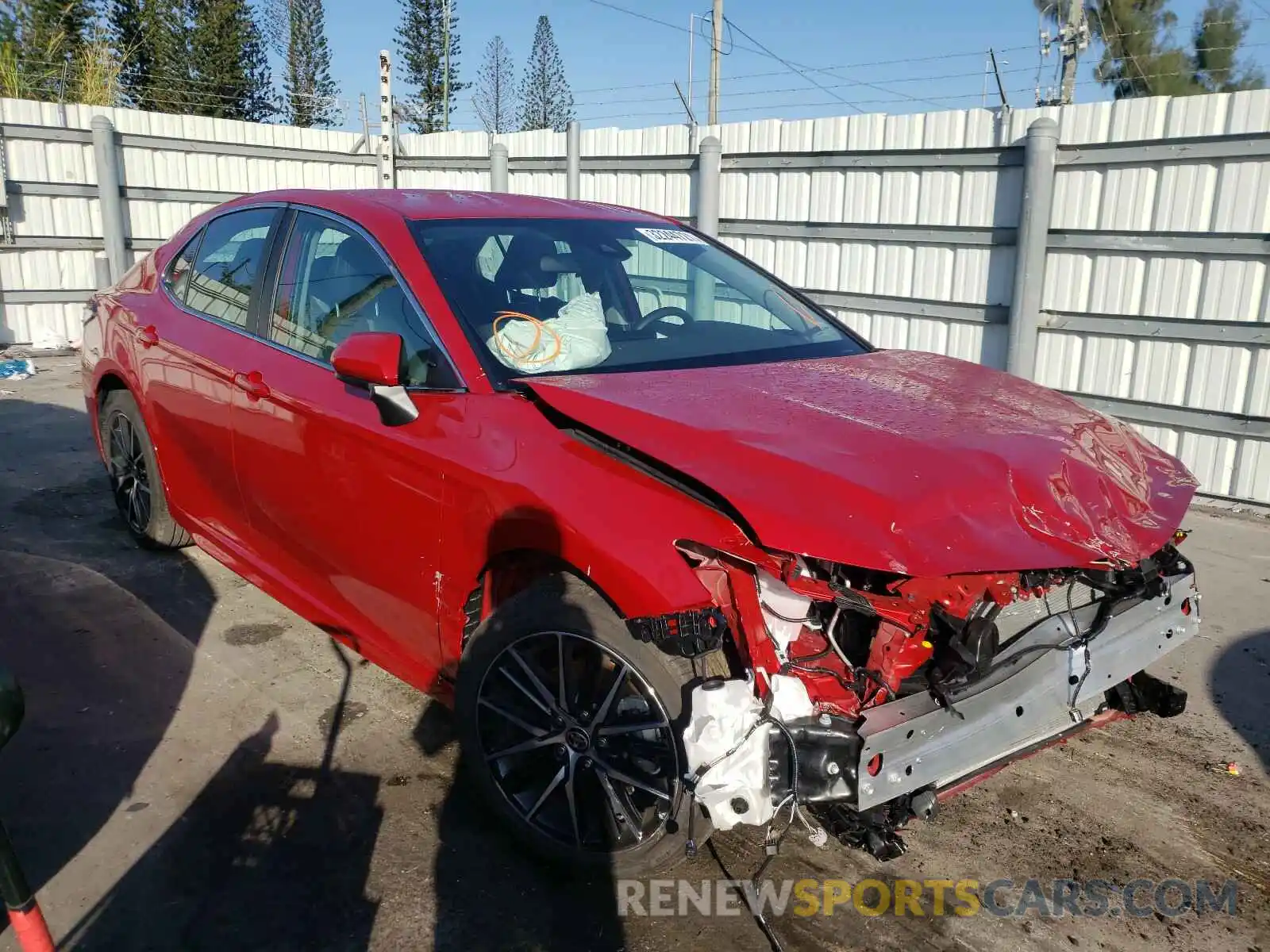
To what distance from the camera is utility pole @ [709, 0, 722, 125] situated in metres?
24.2

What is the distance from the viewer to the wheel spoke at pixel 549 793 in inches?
108

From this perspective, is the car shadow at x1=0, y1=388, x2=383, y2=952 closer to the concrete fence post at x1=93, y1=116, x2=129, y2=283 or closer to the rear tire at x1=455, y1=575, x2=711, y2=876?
the rear tire at x1=455, y1=575, x2=711, y2=876

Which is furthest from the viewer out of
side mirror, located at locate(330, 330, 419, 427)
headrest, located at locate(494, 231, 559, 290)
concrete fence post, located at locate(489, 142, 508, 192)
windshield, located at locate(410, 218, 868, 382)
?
concrete fence post, located at locate(489, 142, 508, 192)

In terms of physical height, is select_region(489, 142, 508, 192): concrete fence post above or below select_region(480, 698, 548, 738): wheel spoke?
above

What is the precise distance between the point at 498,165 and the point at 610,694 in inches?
389

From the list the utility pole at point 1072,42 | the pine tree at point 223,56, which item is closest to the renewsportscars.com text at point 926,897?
the utility pole at point 1072,42

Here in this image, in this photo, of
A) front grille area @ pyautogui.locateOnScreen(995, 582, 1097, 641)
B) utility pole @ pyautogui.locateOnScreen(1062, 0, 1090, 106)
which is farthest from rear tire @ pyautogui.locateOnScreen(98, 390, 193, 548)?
utility pole @ pyautogui.locateOnScreen(1062, 0, 1090, 106)

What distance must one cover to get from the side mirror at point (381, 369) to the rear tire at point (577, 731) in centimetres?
67

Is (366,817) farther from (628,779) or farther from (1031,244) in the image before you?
(1031,244)

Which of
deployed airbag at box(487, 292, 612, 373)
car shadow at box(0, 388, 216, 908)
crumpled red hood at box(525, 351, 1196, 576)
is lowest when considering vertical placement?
car shadow at box(0, 388, 216, 908)

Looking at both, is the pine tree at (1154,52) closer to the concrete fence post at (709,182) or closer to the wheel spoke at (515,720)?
the concrete fence post at (709,182)

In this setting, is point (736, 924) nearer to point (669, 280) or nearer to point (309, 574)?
point (309, 574)

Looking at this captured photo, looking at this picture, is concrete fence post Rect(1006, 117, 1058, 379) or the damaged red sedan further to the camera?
concrete fence post Rect(1006, 117, 1058, 379)

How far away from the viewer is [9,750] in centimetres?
334
